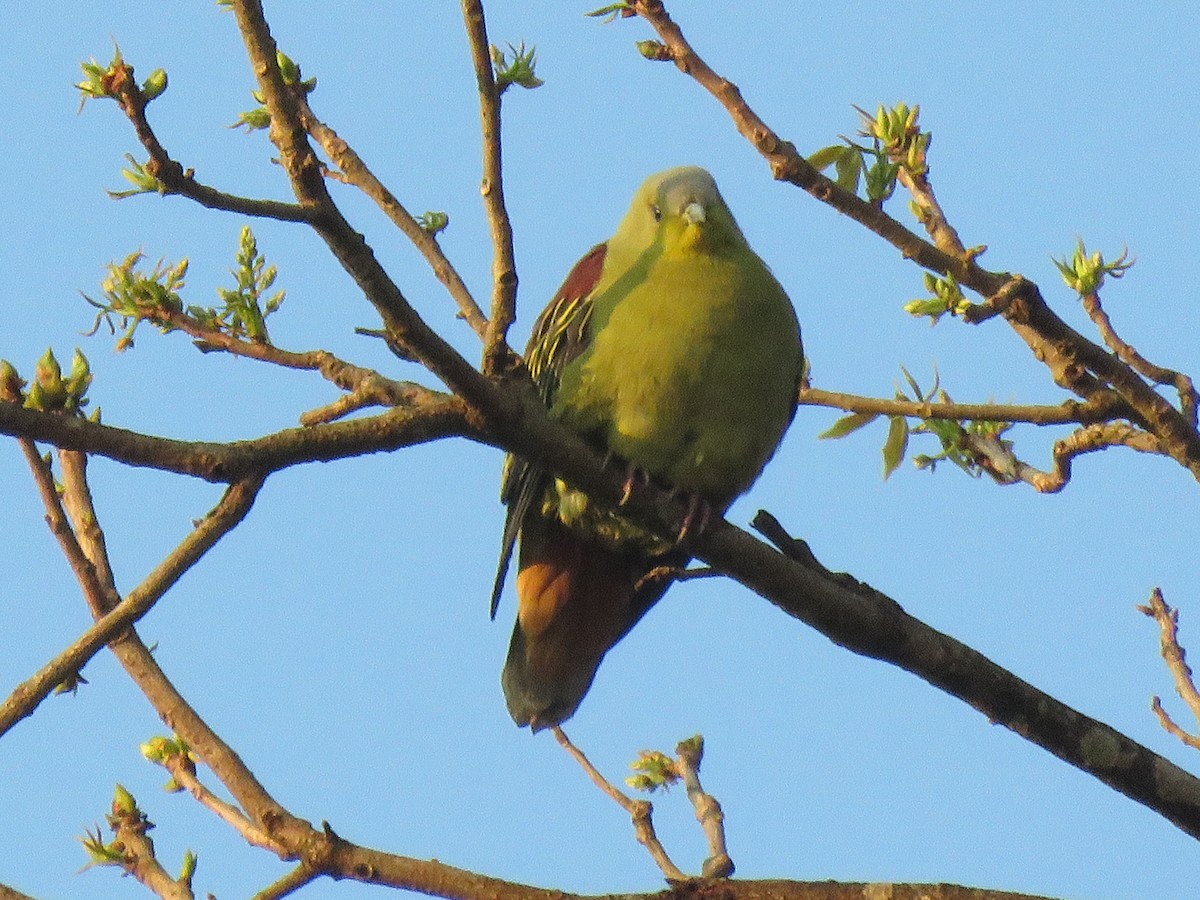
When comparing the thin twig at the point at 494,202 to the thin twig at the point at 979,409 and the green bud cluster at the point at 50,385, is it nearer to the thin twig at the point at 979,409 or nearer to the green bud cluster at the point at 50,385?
the green bud cluster at the point at 50,385

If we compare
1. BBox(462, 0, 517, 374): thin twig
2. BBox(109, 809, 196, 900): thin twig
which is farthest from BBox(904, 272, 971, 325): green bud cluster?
BBox(109, 809, 196, 900): thin twig

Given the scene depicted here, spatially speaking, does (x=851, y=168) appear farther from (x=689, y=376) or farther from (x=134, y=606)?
(x=134, y=606)

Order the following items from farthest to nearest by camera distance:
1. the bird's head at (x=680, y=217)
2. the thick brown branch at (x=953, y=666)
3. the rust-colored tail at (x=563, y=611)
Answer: the rust-colored tail at (x=563, y=611), the bird's head at (x=680, y=217), the thick brown branch at (x=953, y=666)

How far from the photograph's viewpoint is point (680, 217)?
448 centimetres

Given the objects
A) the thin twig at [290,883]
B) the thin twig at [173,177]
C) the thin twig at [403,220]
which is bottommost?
the thin twig at [290,883]

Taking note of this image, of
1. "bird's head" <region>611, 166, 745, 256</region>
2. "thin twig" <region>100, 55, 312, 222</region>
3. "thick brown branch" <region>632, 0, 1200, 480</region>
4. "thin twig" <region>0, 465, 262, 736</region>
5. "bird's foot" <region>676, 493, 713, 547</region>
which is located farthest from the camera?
"bird's head" <region>611, 166, 745, 256</region>

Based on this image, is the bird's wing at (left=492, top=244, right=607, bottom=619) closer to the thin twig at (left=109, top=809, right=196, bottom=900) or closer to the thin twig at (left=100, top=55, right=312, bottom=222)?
the thin twig at (left=109, top=809, right=196, bottom=900)

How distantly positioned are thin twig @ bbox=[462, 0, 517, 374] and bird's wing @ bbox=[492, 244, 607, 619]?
1.41 m

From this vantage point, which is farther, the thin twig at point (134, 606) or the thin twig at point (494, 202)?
the thin twig at point (494, 202)

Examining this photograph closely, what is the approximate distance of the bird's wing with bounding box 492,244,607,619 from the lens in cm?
436

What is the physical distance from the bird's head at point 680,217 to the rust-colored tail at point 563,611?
917mm

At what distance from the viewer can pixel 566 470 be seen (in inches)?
121

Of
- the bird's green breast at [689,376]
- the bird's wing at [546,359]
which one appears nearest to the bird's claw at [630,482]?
the bird's green breast at [689,376]

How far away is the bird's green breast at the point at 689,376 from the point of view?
13.4 ft
